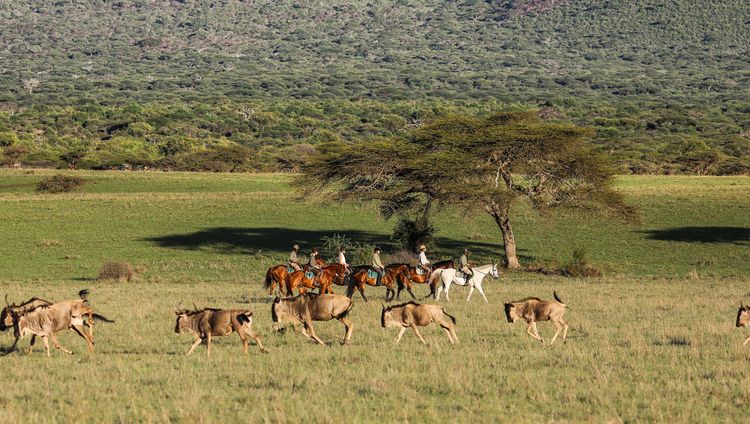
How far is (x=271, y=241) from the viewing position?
5403 cm

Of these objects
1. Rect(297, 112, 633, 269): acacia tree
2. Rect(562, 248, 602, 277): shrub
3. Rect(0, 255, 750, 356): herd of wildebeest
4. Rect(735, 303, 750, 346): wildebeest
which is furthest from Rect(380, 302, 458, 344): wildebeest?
Rect(297, 112, 633, 269): acacia tree

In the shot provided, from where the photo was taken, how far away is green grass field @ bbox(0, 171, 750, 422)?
14.9 m

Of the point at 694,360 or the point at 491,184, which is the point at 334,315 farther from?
the point at 491,184

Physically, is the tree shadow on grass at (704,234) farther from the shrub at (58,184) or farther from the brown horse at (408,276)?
the shrub at (58,184)

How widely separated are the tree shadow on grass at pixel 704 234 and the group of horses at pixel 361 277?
23.7m

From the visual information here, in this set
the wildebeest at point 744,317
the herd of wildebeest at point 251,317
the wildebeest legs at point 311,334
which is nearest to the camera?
the herd of wildebeest at point 251,317

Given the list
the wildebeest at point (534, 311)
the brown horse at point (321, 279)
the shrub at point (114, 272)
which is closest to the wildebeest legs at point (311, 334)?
the wildebeest at point (534, 311)

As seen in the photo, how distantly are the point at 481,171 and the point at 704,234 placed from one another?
14.4 m

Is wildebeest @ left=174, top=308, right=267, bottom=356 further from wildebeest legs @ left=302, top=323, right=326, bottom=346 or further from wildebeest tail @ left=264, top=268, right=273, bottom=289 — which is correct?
wildebeest tail @ left=264, top=268, right=273, bottom=289

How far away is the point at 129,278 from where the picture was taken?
137 ft

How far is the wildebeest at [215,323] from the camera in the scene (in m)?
19.1

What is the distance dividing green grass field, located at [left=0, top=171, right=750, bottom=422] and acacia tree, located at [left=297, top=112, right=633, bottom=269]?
7.77 feet

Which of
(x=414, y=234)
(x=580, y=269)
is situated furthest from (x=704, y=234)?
(x=414, y=234)

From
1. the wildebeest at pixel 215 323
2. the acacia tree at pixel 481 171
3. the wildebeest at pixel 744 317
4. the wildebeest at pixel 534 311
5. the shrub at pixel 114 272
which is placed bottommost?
the wildebeest at pixel 215 323
